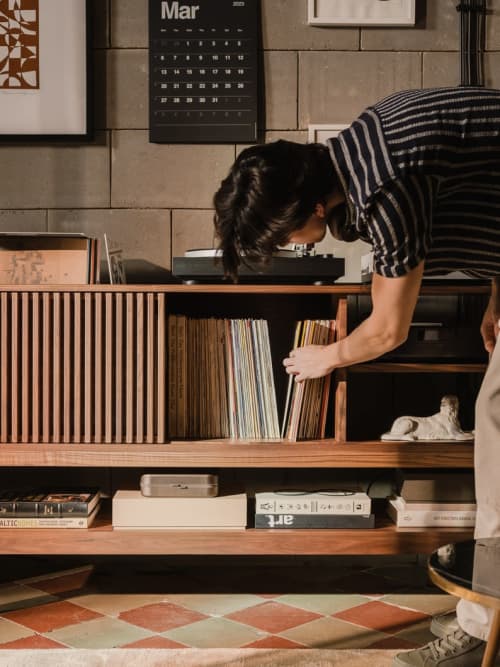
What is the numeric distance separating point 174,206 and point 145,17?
57 cm

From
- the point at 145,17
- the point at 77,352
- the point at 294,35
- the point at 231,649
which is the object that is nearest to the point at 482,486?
the point at 231,649

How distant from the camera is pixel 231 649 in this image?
1.77 meters

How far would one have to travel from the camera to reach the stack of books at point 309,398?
2.10 metres

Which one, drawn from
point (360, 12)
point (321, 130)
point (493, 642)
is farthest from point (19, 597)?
point (360, 12)

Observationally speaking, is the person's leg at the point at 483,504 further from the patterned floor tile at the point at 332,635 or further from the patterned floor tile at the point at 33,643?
the patterned floor tile at the point at 33,643

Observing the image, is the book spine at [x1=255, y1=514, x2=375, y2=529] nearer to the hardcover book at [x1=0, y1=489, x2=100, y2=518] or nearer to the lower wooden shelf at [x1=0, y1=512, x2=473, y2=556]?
the lower wooden shelf at [x1=0, y1=512, x2=473, y2=556]

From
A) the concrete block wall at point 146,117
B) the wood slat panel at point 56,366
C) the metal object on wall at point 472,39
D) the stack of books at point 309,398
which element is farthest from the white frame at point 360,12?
the wood slat panel at point 56,366

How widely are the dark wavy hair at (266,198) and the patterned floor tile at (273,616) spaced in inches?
37.6

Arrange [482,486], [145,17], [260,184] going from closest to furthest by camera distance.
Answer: [260,184]
[482,486]
[145,17]

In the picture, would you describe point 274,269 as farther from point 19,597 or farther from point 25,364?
point 19,597

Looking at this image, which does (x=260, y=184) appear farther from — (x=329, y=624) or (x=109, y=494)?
(x=109, y=494)

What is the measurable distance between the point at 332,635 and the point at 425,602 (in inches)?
14.0

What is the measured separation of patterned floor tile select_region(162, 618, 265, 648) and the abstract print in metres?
1.62

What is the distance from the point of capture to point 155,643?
5.96 feet
